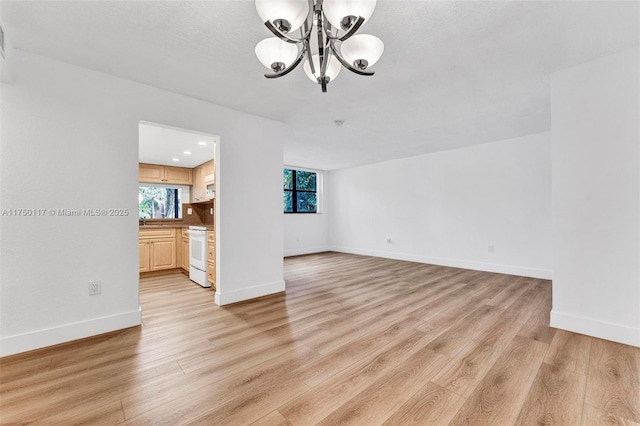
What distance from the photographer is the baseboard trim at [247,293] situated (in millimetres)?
3217

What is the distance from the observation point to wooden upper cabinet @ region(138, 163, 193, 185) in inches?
215

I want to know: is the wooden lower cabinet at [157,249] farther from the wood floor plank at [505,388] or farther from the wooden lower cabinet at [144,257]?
the wood floor plank at [505,388]

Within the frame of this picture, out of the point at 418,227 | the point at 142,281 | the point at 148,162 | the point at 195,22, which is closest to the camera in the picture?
the point at 195,22

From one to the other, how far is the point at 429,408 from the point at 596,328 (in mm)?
1979

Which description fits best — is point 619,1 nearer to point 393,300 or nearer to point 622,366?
point 622,366

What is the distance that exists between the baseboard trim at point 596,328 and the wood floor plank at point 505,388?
504 millimetres

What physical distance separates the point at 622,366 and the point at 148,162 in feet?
23.1

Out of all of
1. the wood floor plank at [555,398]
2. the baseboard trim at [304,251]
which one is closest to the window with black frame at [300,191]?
the baseboard trim at [304,251]

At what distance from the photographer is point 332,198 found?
8.06 meters

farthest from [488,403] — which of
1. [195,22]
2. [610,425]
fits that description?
[195,22]

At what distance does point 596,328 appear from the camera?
2.34 m

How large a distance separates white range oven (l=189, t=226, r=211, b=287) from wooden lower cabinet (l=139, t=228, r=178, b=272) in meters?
0.85

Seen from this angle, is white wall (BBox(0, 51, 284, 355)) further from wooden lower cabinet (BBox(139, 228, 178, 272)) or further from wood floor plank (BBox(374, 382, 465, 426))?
wood floor plank (BBox(374, 382, 465, 426))

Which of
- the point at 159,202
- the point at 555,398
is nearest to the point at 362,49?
the point at 555,398
